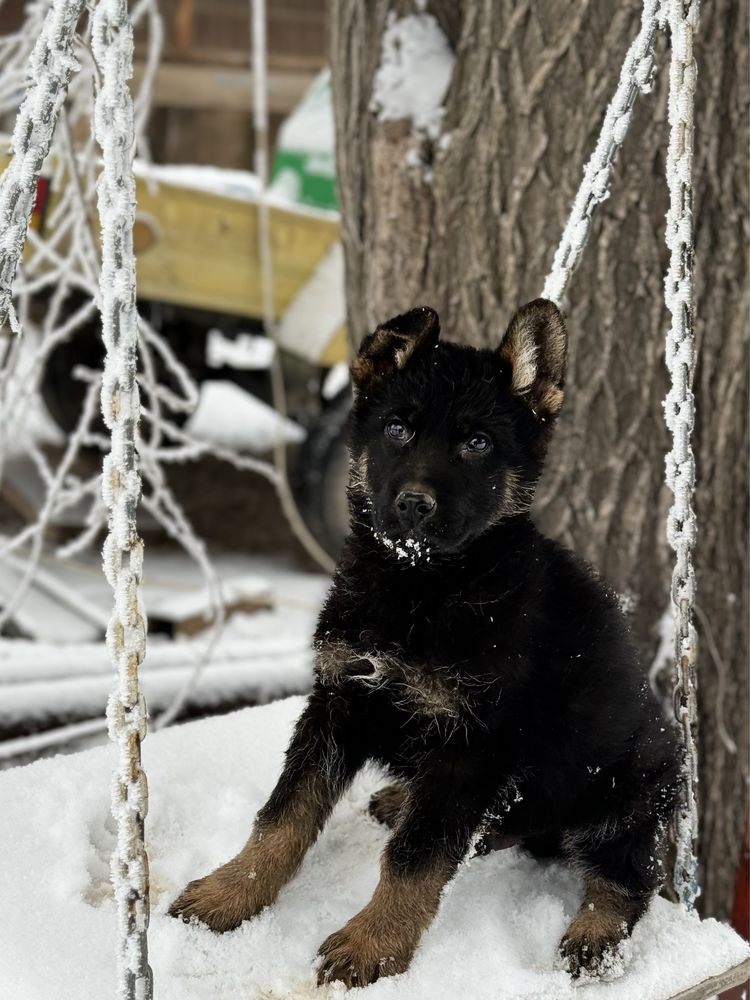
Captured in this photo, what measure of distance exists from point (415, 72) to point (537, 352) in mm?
1579

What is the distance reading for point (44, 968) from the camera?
1.80 m

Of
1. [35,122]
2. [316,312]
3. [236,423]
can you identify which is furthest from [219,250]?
[236,423]

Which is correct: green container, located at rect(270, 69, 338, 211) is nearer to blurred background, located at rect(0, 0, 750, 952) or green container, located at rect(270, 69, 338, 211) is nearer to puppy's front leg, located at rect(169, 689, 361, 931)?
blurred background, located at rect(0, 0, 750, 952)

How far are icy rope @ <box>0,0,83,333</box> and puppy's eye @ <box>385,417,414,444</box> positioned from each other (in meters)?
0.75

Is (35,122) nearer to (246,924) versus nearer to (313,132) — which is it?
(246,924)

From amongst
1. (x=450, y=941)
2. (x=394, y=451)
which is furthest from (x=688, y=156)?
Answer: (x=450, y=941)

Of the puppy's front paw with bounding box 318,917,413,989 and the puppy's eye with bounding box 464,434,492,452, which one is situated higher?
the puppy's eye with bounding box 464,434,492,452

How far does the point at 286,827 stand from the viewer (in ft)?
6.94

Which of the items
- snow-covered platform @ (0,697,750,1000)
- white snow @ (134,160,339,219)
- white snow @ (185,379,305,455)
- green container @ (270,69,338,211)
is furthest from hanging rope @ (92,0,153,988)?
white snow @ (185,379,305,455)

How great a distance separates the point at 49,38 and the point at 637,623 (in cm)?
251

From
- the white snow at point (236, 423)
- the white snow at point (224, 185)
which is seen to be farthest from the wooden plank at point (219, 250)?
the white snow at point (236, 423)

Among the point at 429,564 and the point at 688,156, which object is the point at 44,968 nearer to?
the point at 429,564

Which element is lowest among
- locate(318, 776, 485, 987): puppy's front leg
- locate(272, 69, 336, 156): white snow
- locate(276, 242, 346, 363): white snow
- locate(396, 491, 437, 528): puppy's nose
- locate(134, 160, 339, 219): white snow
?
locate(276, 242, 346, 363): white snow

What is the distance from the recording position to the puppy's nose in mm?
1952
